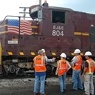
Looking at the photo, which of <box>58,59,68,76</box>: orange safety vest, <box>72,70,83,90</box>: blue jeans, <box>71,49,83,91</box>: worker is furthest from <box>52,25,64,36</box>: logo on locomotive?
<box>58,59,68,76</box>: orange safety vest

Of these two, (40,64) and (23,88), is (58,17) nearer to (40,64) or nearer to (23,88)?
(23,88)

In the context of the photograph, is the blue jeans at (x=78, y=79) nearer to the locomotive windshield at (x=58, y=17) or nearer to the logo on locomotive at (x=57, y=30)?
the logo on locomotive at (x=57, y=30)

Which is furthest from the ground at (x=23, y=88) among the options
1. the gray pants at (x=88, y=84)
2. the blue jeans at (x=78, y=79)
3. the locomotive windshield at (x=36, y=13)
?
the locomotive windshield at (x=36, y=13)

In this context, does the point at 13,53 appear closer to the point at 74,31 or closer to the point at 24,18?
the point at 24,18

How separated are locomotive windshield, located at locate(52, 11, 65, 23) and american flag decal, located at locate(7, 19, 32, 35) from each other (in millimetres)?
1404

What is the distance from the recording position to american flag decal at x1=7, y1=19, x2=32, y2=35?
57.4ft

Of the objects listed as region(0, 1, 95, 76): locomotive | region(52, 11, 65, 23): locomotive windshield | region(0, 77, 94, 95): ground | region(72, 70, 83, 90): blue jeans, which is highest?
region(52, 11, 65, 23): locomotive windshield

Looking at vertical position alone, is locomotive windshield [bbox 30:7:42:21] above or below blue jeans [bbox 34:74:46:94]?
above

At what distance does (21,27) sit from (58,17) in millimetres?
2248

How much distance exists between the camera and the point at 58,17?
18391 millimetres

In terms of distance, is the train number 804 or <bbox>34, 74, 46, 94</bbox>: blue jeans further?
the train number 804

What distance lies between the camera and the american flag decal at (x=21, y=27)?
57.4 ft

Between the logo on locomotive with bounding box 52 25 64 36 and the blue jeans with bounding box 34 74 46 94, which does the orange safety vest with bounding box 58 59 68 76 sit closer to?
the blue jeans with bounding box 34 74 46 94

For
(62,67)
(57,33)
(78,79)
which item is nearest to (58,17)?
(57,33)
